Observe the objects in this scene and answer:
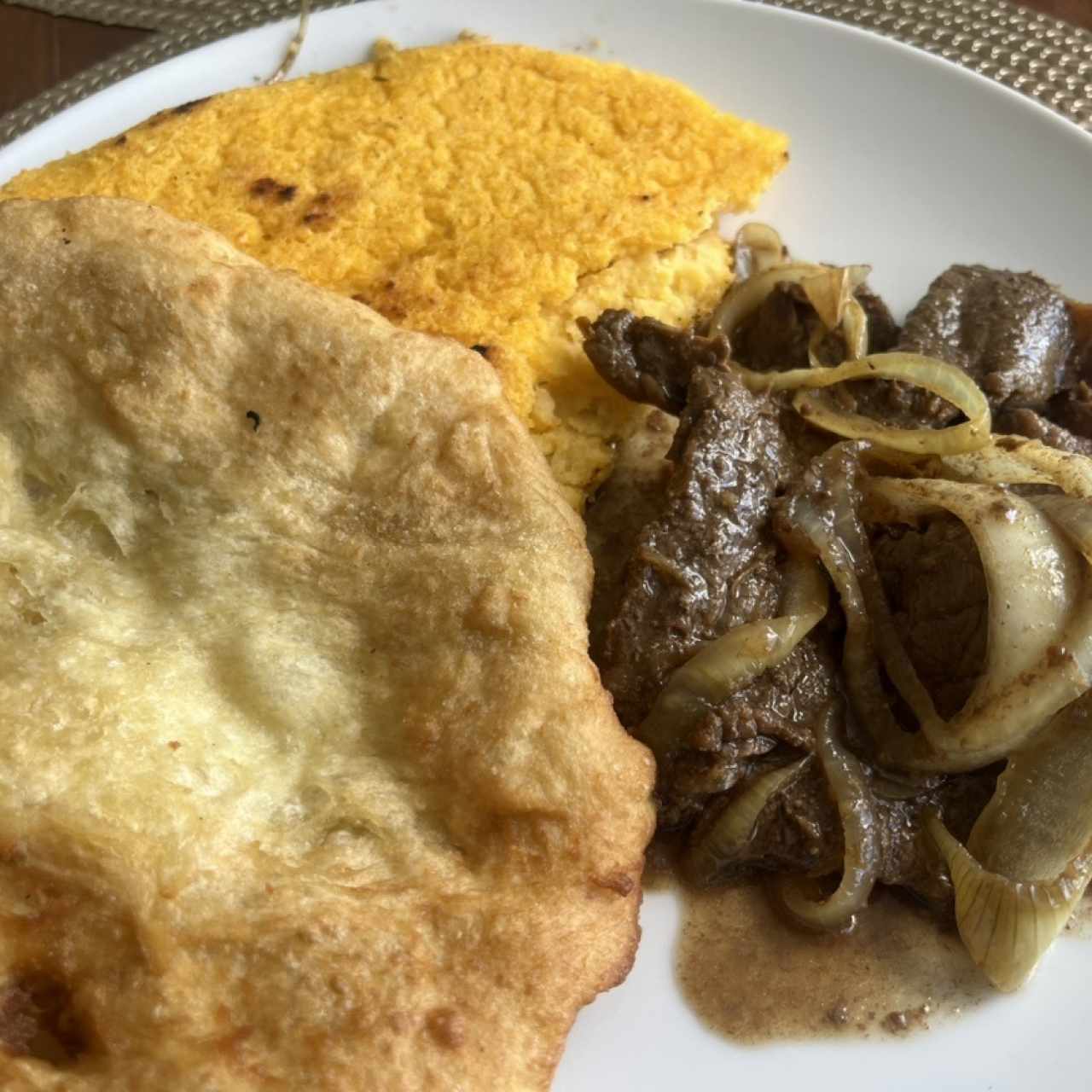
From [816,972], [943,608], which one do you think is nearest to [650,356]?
[943,608]

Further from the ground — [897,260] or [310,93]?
[897,260]


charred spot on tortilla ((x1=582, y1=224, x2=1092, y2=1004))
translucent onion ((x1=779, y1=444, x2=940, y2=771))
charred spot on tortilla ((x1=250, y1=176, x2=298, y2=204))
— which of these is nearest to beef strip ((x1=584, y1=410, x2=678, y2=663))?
charred spot on tortilla ((x1=582, y1=224, x2=1092, y2=1004))

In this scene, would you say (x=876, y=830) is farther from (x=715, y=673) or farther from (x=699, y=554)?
(x=699, y=554)

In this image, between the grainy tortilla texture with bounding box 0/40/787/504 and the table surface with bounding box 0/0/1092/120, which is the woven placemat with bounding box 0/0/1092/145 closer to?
the table surface with bounding box 0/0/1092/120

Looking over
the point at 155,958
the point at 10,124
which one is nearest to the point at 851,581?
the point at 155,958

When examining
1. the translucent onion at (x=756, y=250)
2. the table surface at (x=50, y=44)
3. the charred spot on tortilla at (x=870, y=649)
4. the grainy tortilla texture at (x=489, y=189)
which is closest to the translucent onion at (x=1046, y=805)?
the charred spot on tortilla at (x=870, y=649)

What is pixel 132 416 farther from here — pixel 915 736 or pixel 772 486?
pixel 915 736
